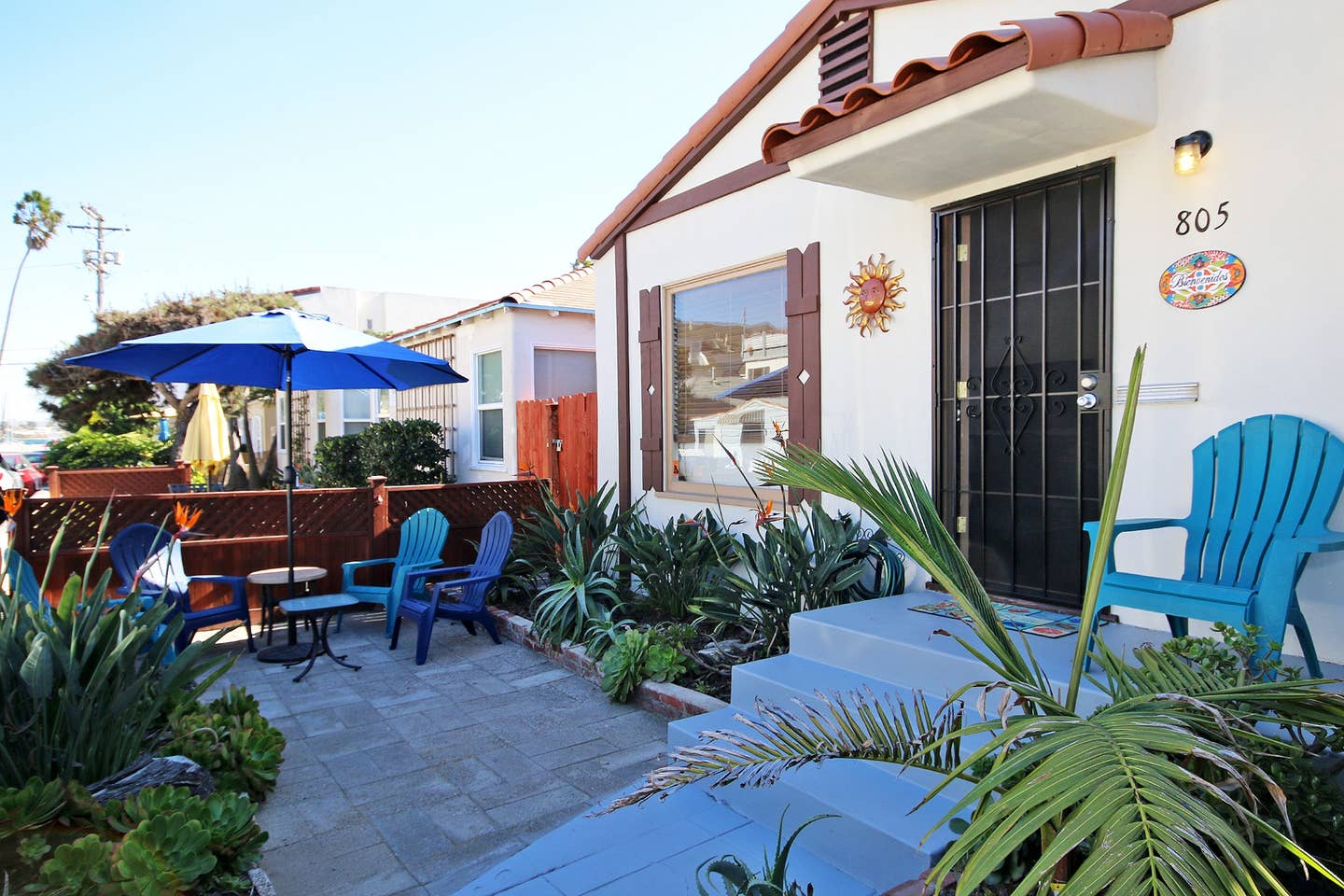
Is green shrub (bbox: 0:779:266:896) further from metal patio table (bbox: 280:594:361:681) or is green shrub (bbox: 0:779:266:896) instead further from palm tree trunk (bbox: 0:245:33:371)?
palm tree trunk (bbox: 0:245:33:371)

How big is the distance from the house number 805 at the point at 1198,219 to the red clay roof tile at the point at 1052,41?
2.44ft

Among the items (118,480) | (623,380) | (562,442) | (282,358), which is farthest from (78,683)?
(118,480)

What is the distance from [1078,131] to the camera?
3535mm

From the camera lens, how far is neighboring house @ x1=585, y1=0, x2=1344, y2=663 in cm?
315

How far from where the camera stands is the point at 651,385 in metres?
6.61

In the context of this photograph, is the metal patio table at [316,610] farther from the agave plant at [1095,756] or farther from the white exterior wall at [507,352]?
the white exterior wall at [507,352]

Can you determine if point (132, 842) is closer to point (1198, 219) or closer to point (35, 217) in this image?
point (1198, 219)

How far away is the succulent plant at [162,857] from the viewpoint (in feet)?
6.63

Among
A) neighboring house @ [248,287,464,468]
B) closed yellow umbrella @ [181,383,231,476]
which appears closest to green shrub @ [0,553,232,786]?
closed yellow umbrella @ [181,383,231,476]

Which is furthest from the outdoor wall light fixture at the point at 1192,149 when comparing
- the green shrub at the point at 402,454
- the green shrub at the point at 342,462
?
the green shrub at the point at 342,462

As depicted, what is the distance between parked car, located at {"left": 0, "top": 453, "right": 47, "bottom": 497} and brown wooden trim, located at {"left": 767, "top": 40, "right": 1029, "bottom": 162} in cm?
1468

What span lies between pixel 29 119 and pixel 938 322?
18.7 m

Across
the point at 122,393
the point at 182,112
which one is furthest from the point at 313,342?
the point at 122,393

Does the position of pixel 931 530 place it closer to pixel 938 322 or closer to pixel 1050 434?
pixel 1050 434
